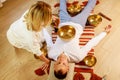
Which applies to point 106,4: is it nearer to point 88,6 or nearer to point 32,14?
point 88,6

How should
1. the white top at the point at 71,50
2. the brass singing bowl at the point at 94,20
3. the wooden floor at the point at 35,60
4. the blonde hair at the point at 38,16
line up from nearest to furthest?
the blonde hair at the point at 38,16 → the white top at the point at 71,50 → the wooden floor at the point at 35,60 → the brass singing bowl at the point at 94,20

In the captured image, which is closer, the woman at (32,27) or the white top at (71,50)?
the woman at (32,27)

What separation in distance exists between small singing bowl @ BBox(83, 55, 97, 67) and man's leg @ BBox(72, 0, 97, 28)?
0.31 m

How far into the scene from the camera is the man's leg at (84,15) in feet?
7.09

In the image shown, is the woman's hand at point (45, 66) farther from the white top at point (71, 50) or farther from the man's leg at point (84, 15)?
the man's leg at point (84, 15)

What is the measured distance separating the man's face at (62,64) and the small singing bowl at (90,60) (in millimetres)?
264

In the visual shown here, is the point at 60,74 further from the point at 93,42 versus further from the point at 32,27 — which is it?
the point at 93,42

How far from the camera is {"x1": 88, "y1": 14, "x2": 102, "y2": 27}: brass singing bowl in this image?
2299 mm

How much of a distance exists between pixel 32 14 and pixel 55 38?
1.87 ft

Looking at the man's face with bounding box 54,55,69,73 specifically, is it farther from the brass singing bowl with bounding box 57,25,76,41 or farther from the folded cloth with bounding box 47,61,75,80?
the brass singing bowl with bounding box 57,25,76,41

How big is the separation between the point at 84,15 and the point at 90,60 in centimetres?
45

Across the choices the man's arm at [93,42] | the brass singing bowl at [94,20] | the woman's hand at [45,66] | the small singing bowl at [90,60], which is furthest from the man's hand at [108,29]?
the woman's hand at [45,66]

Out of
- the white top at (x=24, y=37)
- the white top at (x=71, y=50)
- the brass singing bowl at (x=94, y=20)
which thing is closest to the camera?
the white top at (x=24, y=37)

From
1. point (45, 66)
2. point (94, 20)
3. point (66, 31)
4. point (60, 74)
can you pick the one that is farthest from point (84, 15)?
point (60, 74)
